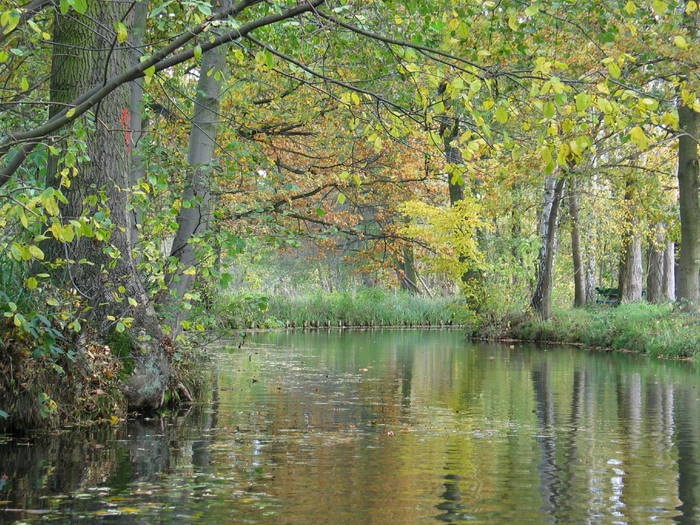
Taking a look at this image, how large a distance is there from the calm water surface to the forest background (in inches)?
42.3

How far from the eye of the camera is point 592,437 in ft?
29.8

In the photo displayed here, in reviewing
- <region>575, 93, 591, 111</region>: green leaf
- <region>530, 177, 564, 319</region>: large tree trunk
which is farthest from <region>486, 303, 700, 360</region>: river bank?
<region>575, 93, 591, 111</region>: green leaf

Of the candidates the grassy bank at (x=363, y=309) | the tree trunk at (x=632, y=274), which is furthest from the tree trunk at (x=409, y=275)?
the tree trunk at (x=632, y=274)

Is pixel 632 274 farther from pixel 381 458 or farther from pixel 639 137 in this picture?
pixel 639 137

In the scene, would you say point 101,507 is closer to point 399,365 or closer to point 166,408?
point 166,408

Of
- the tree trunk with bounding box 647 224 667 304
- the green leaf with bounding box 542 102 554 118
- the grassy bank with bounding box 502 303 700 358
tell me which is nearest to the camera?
the green leaf with bounding box 542 102 554 118

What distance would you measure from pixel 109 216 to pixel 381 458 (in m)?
4.12

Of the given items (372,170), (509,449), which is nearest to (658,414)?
(509,449)

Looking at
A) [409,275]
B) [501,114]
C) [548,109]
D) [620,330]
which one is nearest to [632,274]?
[620,330]

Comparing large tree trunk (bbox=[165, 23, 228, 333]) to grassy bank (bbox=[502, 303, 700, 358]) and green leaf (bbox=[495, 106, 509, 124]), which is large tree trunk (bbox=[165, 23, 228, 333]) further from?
grassy bank (bbox=[502, 303, 700, 358])

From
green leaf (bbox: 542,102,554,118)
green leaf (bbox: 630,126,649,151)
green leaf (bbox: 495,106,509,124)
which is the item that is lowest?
green leaf (bbox: 630,126,649,151)

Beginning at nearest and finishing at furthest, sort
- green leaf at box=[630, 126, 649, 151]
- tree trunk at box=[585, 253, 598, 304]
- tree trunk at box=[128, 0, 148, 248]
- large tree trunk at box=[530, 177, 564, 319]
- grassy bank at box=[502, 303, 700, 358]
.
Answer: green leaf at box=[630, 126, 649, 151], tree trunk at box=[128, 0, 148, 248], grassy bank at box=[502, 303, 700, 358], large tree trunk at box=[530, 177, 564, 319], tree trunk at box=[585, 253, 598, 304]

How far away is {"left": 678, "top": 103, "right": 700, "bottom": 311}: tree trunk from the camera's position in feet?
70.6

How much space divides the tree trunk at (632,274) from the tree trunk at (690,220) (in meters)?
8.60
